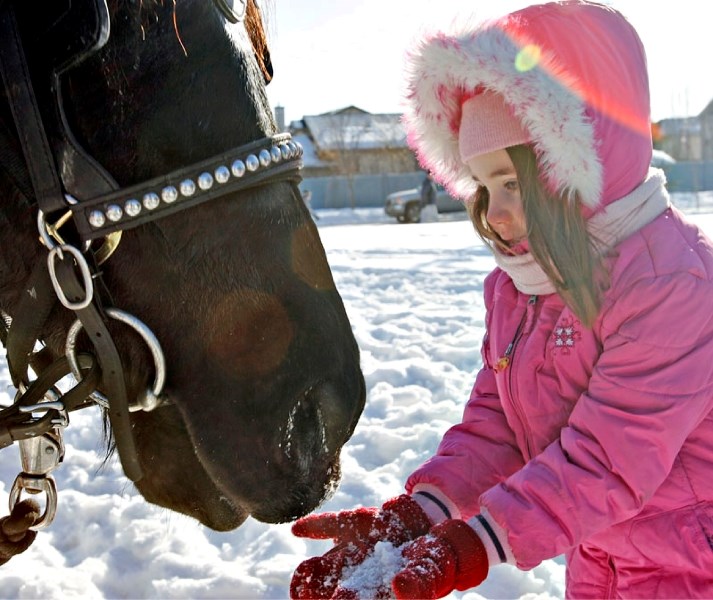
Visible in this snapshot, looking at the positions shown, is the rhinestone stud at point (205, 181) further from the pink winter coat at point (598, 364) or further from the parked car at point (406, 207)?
the parked car at point (406, 207)

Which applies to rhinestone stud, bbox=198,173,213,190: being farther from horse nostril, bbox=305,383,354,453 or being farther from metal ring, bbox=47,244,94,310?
horse nostril, bbox=305,383,354,453

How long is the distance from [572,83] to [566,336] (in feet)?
1.91

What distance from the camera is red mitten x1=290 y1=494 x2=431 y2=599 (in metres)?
1.56

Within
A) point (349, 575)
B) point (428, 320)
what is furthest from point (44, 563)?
point (428, 320)

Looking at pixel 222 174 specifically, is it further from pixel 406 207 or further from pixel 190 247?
pixel 406 207

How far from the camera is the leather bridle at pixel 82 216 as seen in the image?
1.28 m

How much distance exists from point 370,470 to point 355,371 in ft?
7.17

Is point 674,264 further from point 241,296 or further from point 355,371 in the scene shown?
point 241,296

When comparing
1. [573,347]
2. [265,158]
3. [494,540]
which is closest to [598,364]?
[573,347]

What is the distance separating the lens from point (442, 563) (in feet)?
4.88

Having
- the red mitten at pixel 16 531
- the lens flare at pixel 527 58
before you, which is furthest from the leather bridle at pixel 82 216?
the lens flare at pixel 527 58

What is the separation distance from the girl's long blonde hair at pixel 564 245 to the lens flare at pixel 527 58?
218mm

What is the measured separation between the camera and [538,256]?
1773mm

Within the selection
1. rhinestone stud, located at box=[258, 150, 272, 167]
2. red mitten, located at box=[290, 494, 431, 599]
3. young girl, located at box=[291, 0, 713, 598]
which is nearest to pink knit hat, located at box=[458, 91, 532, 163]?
young girl, located at box=[291, 0, 713, 598]
